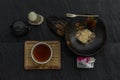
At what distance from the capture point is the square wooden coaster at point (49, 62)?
4.18 ft

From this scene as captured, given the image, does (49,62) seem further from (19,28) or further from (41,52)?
(19,28)

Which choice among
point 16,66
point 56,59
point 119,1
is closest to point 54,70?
point 56,59

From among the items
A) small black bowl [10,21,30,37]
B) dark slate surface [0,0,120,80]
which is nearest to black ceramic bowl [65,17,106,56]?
dark slate surface [0,0,120,80]

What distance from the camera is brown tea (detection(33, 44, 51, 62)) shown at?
1.25 metres

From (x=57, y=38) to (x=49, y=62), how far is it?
11cm

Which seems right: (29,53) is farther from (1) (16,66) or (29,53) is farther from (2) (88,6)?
(2) (88,6)

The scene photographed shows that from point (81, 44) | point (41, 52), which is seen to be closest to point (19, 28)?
point (41, 52)

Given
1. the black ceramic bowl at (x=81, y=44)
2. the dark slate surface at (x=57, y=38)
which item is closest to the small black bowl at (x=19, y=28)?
the dark slate surface at (x=57, y=38)

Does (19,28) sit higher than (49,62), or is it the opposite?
(19,28)

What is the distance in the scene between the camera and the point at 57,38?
1.31m

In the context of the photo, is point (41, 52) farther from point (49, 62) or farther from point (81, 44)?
point (81, 44)

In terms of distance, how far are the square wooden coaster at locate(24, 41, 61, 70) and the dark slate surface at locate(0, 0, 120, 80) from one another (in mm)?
19

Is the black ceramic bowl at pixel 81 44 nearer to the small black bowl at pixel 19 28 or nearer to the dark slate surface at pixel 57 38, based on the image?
the dark slate surface at pixel 57 38

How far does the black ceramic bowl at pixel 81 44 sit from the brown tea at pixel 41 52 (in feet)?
0.29
